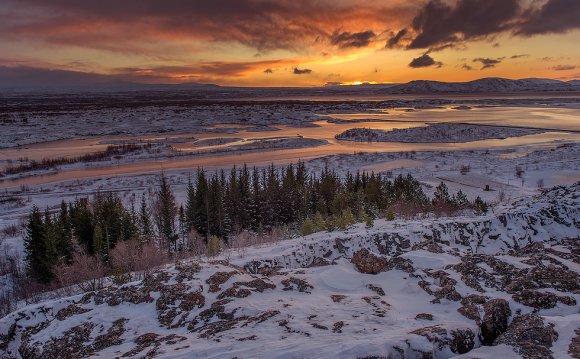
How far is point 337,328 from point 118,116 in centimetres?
13771

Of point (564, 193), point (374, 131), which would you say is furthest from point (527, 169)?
point (374, 131)

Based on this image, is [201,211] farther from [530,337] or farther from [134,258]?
[530,337]

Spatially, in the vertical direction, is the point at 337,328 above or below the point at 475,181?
above

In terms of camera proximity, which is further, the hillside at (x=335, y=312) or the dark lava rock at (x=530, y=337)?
the hillside at (x=335, y=312)

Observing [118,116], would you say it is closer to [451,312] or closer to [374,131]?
[374,131]

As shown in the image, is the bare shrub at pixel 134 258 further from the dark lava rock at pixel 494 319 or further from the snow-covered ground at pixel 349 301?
the dark lava rock at pixel 494 319

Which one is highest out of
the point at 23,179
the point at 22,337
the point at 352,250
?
the point at 22,337

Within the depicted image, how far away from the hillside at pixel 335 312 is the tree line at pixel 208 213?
518 inches

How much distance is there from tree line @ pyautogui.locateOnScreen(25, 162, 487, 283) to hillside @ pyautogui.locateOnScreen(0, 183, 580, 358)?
518 inches

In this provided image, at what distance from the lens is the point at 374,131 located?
96.6m

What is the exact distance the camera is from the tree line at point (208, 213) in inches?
1271

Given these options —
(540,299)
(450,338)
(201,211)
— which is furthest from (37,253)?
(540,299)

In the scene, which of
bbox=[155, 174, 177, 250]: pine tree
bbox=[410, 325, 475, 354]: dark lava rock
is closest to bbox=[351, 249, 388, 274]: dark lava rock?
bbox=[410, 325, 475, 354]: dark lava rock

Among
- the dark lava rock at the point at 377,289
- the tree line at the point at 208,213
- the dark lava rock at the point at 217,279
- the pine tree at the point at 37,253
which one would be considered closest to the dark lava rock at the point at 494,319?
the dark lava rock at the point at 377,289
